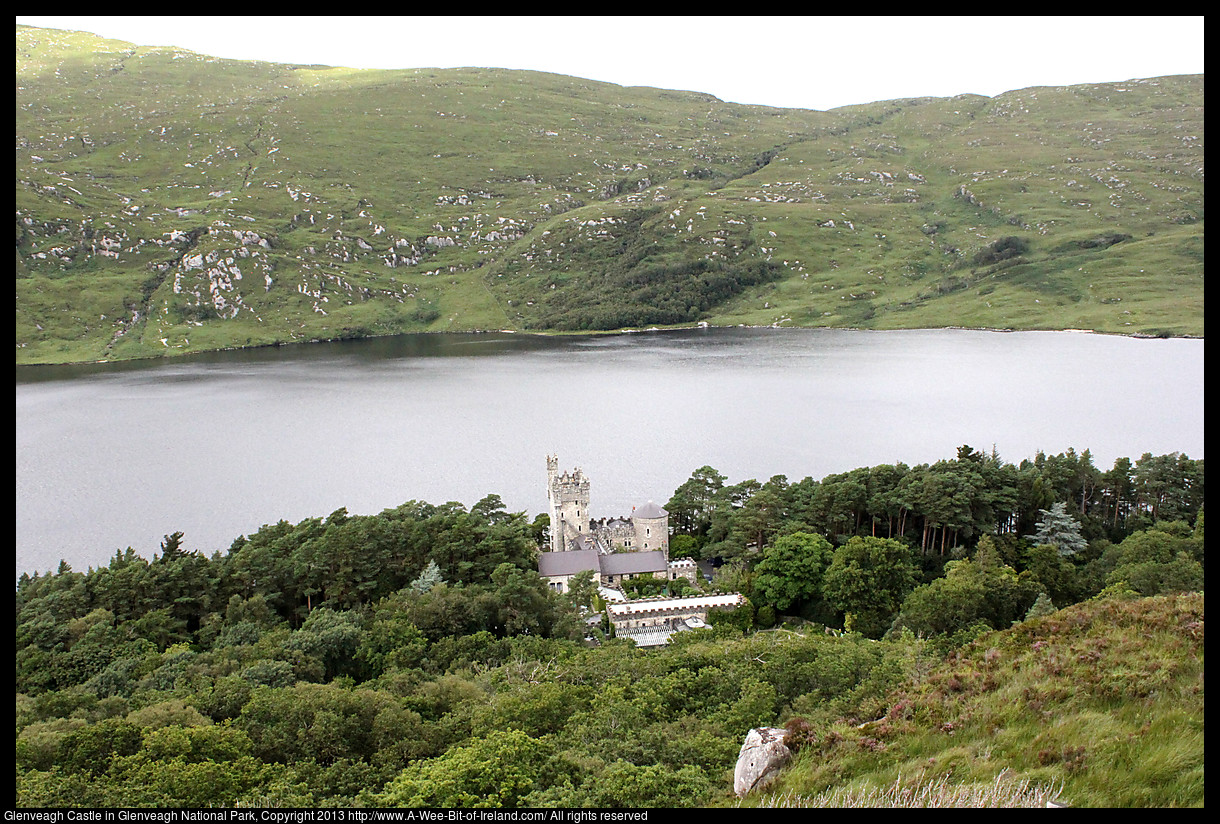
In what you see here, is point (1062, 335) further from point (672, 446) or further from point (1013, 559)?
point (1013, 559)

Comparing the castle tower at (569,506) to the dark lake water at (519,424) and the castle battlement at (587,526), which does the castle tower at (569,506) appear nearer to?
the castle battlement at (587,526)

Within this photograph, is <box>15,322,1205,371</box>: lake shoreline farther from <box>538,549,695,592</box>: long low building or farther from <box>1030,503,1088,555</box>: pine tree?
<box>538,549,695,592</box>: long low building

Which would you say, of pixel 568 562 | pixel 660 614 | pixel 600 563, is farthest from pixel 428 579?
pixel 660 614

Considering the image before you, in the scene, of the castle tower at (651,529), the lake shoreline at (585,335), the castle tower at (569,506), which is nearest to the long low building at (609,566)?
the castle tower at (651,529)

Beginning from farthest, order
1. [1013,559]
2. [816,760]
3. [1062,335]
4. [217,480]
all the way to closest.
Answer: [1062,335] → [217,480] → [1013,559] → [816,760]

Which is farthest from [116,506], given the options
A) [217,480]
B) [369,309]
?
[369,309]

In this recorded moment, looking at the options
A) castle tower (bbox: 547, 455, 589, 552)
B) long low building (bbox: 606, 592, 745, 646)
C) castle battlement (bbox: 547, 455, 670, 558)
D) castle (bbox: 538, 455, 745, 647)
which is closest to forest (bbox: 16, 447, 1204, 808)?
long low building (bbox: 606, 592, 745, 646)

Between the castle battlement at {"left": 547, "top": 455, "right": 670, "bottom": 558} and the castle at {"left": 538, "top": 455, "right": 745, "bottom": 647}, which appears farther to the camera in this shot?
the castle battlement at {"left": 547, "top": 455, "right": 670, "bottom": 558}
